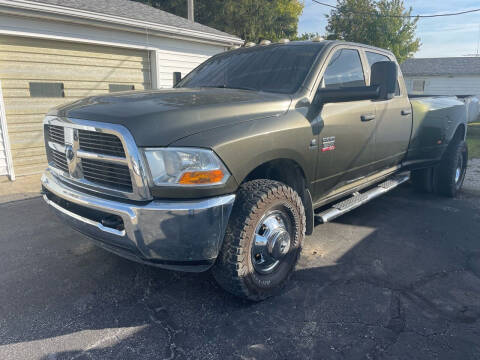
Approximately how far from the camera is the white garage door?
6.59 m

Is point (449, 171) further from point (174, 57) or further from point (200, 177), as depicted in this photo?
point (174, 57)

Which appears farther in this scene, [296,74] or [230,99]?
[296,74]

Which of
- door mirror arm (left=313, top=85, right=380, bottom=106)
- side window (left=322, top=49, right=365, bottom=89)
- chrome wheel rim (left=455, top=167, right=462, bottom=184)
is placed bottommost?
chrome wheel rim (left=455, top=167, right=462, bottom=184)

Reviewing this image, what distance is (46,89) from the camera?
→ 23.2 feet

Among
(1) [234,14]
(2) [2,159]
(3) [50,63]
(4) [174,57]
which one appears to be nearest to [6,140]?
(2) [2,159]

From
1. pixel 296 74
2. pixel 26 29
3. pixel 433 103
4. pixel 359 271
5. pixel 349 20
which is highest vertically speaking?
pixel 349 20

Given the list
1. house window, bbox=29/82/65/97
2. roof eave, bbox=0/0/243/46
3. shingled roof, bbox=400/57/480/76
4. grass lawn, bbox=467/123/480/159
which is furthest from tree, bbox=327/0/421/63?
house window, bbox=29/82/65/97

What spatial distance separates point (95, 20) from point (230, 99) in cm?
577

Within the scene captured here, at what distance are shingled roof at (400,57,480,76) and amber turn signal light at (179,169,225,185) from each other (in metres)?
31.1

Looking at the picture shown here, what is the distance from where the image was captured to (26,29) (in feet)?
21.2

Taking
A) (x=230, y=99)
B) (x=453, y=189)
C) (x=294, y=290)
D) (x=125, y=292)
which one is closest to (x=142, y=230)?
(x=125, y=292)

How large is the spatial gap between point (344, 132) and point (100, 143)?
2118 millimetres

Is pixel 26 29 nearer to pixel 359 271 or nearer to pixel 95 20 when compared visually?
pixel 95 20

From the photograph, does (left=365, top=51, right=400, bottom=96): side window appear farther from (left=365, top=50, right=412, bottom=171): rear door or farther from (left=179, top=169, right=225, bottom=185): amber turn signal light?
(left=179, top=169, right=225, bottom=185): amber turn signal light
